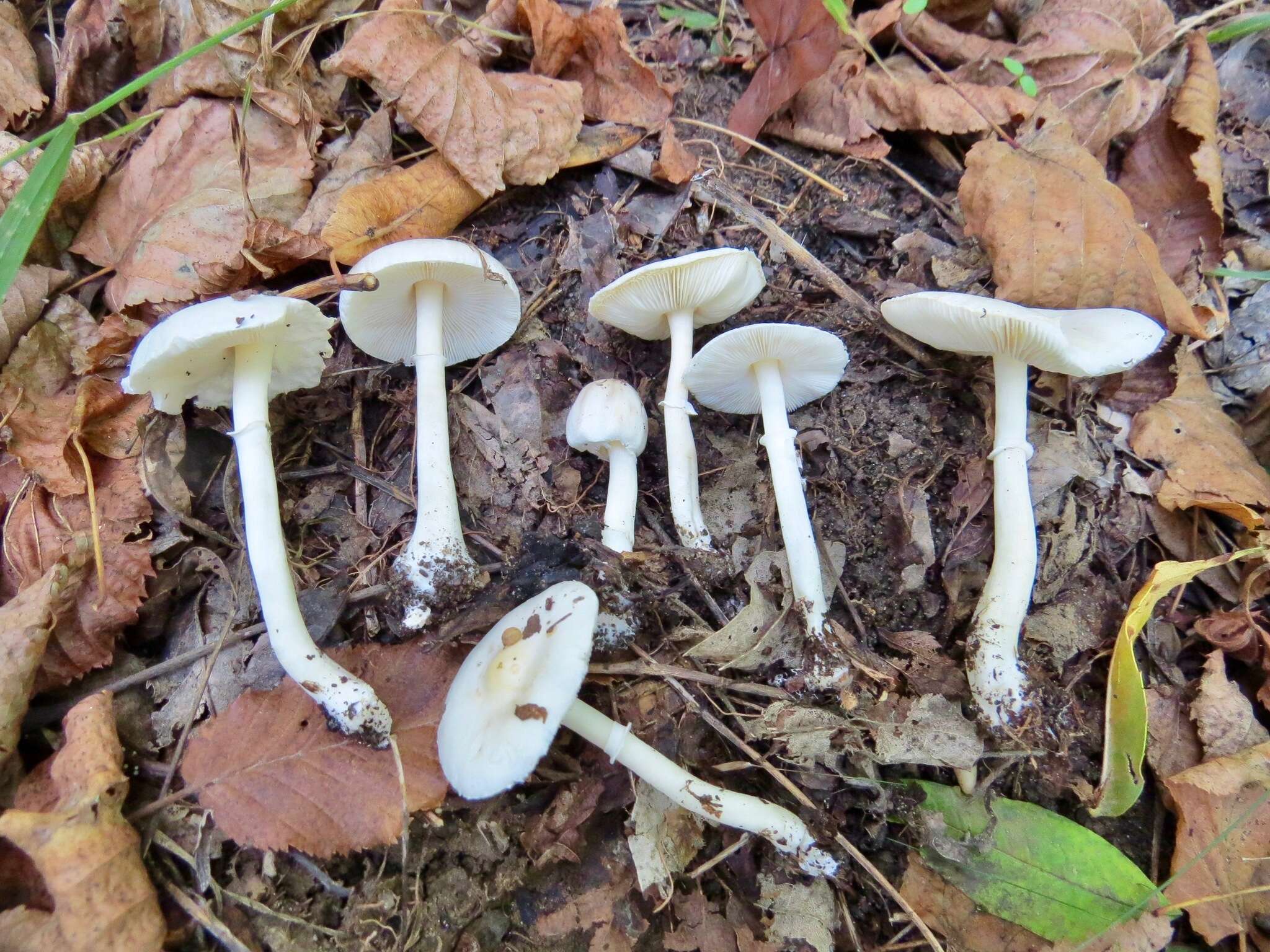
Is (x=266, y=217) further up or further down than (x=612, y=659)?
further up

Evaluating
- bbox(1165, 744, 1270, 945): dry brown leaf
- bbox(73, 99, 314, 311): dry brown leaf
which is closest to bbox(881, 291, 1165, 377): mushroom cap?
bbox(1165, 744, 1270, 945): dry brown leaf

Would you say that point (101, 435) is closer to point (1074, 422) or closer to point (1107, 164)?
point (1074, 422)

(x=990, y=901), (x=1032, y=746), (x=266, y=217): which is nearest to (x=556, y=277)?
(x=266, y=217)

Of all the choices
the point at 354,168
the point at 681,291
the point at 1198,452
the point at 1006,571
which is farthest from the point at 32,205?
the point at 1198,452

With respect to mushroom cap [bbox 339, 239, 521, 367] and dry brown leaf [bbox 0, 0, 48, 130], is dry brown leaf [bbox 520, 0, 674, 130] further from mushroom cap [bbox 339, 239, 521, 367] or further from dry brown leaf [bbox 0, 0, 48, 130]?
dry brown leaf [bbox 0, 0, 48, 130]

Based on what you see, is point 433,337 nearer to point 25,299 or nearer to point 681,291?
point 681,291

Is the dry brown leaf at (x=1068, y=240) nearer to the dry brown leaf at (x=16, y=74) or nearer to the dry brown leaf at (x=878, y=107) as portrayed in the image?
the dry brown leaf at (x=878, y=107)
